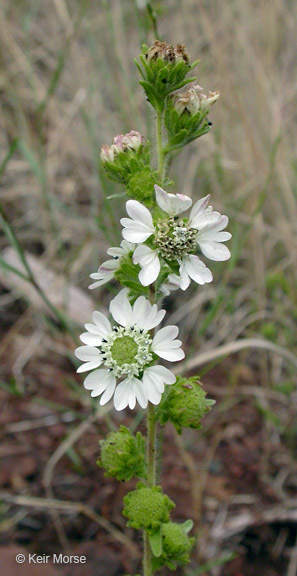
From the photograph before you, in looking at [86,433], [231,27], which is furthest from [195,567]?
[231,27]

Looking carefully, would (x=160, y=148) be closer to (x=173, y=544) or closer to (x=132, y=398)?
(x=132, y=398)

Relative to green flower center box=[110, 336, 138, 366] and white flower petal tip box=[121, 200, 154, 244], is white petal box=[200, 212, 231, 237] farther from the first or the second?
green flower center box=[110, 336, 138, 366]

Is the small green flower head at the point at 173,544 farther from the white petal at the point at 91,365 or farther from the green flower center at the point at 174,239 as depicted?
the green flower center at the point at 174,239

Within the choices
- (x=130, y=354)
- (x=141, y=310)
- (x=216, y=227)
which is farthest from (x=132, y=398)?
(x=216, y=227)

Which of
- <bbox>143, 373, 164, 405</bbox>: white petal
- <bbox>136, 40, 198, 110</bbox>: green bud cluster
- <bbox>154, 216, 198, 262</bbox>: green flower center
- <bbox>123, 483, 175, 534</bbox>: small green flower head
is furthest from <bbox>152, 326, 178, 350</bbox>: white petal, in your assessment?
<bbox>136, 40, 198, 110</bbox>: green bud cluster

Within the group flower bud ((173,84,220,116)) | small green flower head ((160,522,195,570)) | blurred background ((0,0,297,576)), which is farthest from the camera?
blurred background ((0,0,297,576))

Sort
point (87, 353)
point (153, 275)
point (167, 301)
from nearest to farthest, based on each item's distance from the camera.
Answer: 1. point (153, 275)
2. point (87, 353)
3. point (167, 301)
